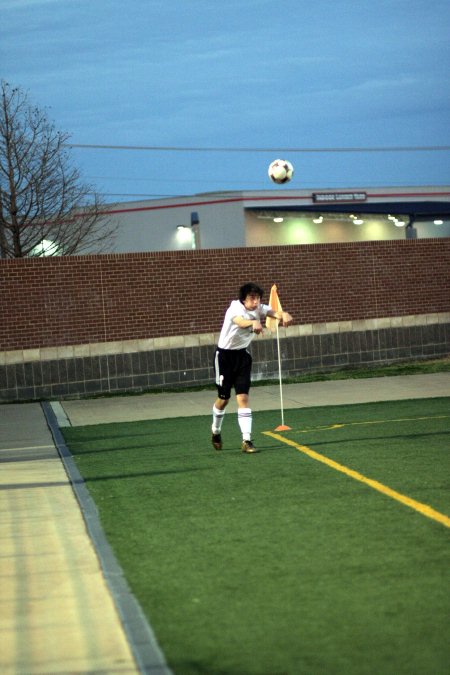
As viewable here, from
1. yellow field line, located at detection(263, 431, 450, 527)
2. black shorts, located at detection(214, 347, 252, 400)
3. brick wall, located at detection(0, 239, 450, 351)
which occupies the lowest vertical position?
yellow field line, located at detection(263, 431, 450, 527)

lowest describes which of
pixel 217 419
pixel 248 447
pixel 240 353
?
pixel 248 447

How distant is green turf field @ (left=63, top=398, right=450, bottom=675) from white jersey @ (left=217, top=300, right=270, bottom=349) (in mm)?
1254

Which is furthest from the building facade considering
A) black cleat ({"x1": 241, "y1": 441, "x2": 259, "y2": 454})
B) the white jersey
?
black cleat ({"x1": 241, "y1": 441, "x2": 259, "y2": 454})

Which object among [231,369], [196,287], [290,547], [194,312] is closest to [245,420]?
[231,369]

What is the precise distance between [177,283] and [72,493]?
509 inches

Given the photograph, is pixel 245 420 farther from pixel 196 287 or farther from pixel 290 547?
pixel 196 287

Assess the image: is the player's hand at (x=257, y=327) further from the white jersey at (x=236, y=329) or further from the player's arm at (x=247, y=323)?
the white jersey at (x=236, y=329)

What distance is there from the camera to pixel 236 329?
12297 mm

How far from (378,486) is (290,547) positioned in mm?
2308

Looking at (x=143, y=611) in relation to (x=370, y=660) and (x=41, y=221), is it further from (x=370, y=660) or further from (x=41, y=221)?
(x=41, y=221)

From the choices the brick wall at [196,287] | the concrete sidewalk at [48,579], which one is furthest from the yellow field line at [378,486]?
the brick wall at [196,287]

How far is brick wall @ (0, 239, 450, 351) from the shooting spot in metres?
21.9

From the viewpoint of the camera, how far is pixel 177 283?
23.1m

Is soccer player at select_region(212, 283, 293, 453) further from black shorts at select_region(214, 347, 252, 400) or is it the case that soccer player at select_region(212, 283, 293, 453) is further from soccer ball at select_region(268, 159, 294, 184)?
soccer ball at select_region(268, 159, 294, 184)
